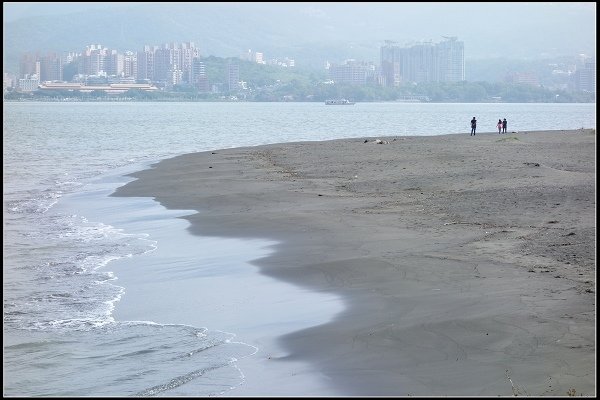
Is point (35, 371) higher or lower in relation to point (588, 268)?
lower

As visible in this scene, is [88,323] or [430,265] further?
[430,265]

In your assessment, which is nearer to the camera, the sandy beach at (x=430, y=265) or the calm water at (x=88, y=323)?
the sandy beach at (x=430, y=265)

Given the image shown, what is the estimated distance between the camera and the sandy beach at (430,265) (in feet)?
29.8

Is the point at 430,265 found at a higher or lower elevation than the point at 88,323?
higher

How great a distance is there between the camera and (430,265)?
14133 millimetres

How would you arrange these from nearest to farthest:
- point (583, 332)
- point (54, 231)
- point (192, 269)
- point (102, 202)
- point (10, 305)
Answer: point (583, 332), point (10, 305), point (192, 269), point (54, 231), point (102, 202)

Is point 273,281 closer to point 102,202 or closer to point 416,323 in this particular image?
point 416,323

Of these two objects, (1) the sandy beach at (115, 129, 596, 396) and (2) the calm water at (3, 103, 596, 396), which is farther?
(2) the calm water at (3, 103, 596, 396)

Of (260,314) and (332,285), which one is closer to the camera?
(260,314)

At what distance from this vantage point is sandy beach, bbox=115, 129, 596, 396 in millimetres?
9086

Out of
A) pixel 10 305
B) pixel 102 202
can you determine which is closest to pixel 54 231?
pixel 102 202

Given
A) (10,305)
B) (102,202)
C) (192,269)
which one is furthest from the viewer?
(102,202)

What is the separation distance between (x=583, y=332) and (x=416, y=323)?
73.3 inches

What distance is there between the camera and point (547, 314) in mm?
10719
